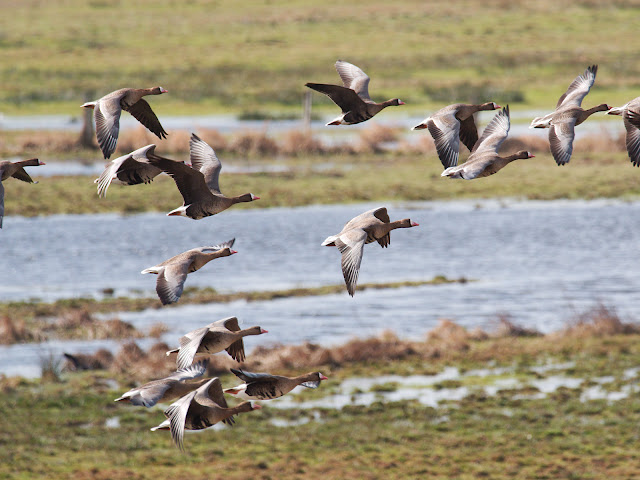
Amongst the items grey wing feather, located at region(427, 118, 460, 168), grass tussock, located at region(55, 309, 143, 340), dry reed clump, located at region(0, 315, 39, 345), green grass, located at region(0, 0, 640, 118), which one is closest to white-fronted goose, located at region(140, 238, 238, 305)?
grey wing feather, located at region(427, 118, 460, 168)

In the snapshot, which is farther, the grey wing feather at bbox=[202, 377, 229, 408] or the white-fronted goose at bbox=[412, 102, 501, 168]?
the white-fronted goose at bbox=[412, 102, 501, 168]

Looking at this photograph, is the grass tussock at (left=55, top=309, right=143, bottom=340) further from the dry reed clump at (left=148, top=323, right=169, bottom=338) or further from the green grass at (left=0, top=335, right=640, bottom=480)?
the green grass at (left=0, top=335, right=640, bottom=480)

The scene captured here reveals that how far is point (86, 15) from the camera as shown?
532ft

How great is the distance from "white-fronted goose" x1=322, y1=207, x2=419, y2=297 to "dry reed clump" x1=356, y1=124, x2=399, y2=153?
6851 centimetres

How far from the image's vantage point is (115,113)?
29.8 ft

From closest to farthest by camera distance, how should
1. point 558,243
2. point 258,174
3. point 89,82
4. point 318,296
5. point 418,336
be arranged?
point 418,336, point 318,296, point 558,243, point 258,174, point 89,82

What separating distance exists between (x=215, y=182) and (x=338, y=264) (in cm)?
4652

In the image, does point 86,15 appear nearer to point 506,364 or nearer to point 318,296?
point 318,296

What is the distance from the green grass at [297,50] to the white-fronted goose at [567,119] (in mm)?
82010

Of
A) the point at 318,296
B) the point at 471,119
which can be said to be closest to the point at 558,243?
the point at 318,296

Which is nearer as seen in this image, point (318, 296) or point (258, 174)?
point (318, 296)

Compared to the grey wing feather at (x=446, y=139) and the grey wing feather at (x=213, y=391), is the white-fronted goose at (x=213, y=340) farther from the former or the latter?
the grey wing feather at (x=446, y=139)

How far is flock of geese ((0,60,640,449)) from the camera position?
834cm

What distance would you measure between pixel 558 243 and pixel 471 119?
52478mm
